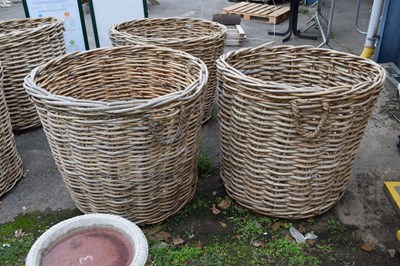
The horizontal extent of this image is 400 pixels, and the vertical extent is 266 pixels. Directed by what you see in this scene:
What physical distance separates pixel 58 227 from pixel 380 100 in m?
3.29

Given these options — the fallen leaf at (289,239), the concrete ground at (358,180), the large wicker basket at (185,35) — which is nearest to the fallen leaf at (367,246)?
the concrete ground at (358,180)

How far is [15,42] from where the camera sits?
2.80 m

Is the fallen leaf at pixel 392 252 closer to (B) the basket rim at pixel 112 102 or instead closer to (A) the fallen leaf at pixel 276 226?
(A) the fallen leaf at pixel 276 226

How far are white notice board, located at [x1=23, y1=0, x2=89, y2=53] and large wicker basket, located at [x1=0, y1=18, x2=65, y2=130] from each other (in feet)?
2.79

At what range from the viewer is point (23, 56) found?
2879mm

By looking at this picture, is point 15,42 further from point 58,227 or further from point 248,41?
point 248,41

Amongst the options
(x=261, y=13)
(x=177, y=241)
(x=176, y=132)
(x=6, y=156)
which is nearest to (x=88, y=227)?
(x=176, y=132)

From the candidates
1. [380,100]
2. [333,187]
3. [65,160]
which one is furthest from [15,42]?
[380,100]

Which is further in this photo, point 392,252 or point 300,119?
point 392,252

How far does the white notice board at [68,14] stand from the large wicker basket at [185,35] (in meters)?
0.95

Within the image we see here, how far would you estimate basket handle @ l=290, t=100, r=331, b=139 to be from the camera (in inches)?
67.7

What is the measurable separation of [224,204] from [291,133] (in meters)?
0.71

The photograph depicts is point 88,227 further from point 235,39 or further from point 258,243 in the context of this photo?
point 235,39

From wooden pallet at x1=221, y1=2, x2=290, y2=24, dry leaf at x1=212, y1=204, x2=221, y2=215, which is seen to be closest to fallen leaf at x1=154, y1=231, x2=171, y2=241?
dry leaf at x1=212, y1=204, x2=221, y2=215
